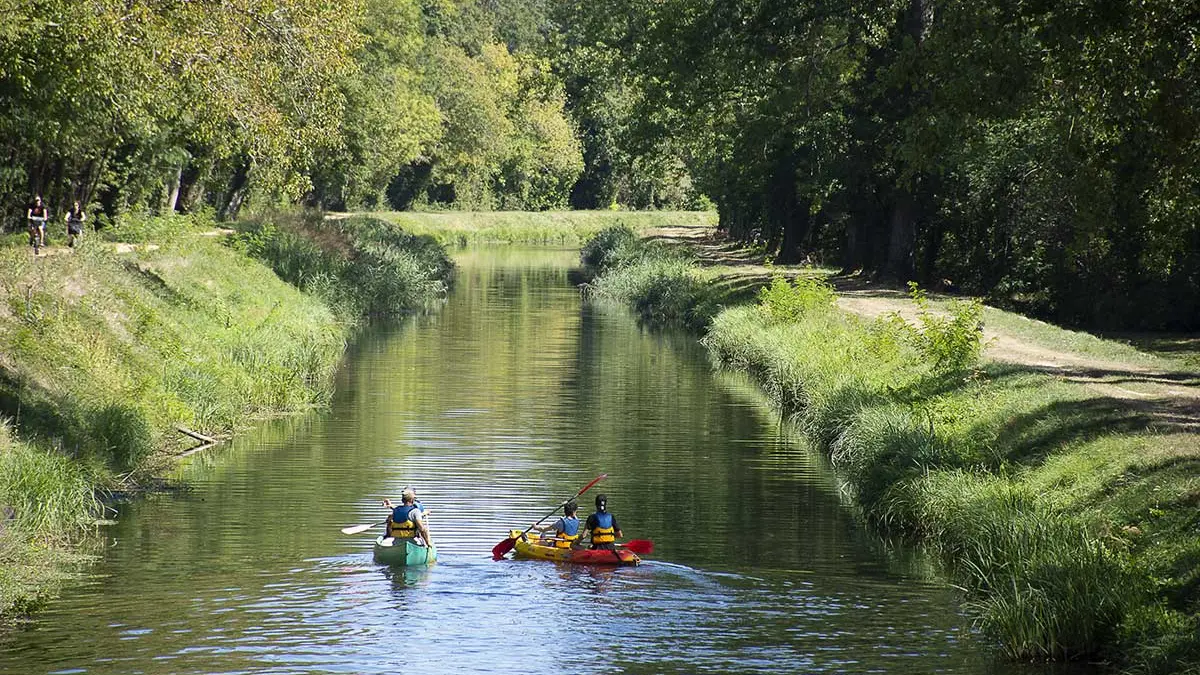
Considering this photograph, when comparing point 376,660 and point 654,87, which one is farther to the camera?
point 654,87

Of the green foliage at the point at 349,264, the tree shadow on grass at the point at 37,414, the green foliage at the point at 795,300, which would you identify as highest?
the green foliage at the point at 349,264

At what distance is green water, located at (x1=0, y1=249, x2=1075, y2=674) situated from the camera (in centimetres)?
1537

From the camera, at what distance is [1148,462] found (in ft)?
60.9

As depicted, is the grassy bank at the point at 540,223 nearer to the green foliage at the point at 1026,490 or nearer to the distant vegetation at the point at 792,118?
the distant vegetation at the point at 792,118

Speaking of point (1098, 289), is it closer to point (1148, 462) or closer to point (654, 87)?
point (654, 87)

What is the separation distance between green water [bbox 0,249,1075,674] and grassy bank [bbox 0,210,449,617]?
0.80 meters

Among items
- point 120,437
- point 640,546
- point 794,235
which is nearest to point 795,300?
point 120,437

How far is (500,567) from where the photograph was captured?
19344mm

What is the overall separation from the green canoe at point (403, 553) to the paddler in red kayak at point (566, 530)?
168 centimetres

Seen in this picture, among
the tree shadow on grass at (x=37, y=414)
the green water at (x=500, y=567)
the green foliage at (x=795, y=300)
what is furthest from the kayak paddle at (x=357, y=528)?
the green foliage at (x=795, y=300)

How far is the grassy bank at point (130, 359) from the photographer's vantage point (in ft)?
66.5

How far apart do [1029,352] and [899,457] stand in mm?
9965

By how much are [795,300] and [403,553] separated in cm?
2255

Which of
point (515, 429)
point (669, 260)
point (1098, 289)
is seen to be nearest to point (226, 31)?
point (515, 429)
